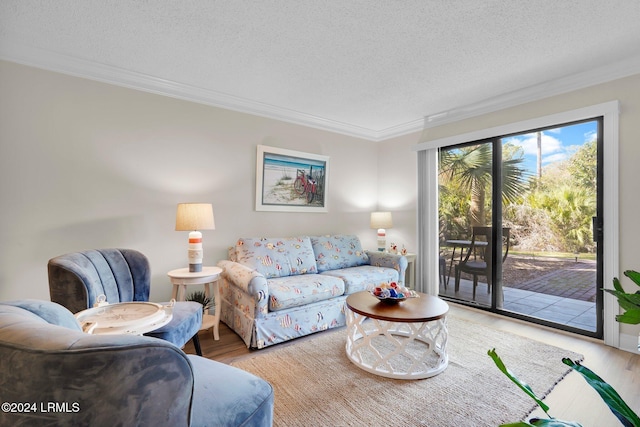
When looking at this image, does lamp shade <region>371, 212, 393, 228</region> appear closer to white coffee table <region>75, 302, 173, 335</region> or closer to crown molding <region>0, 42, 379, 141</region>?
crown molding <region>0, 42, 379, 141</region>

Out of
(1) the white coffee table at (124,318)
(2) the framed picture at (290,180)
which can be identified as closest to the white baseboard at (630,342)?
(2) the framed picture at (290,180)

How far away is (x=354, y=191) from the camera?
14.9ft

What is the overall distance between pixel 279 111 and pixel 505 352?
136 inches

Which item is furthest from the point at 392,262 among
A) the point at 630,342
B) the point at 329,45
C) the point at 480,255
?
the point at 329,45

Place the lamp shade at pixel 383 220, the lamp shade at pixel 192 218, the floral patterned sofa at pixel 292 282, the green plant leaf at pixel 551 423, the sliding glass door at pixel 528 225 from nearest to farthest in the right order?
the green plant leaf at pixel 551 423 → the floral patterned sofa at pixel 292 282 → the lamp shade at pixel 192 218 → the sliding glass door at pixel 528 225 → the lamp shade at pixel 383 220

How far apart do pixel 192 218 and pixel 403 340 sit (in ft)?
6.92

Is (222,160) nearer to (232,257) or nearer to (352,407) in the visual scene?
(232,257)

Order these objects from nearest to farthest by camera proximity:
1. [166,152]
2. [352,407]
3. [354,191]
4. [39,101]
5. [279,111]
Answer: [352,407] → [39,101] → [166,152] → [279,111] → [354,191]

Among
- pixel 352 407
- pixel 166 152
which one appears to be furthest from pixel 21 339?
pixel 166 152

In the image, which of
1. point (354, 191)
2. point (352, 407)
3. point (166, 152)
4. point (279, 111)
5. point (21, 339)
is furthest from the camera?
point (354, 191)

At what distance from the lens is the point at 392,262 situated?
3.64 metres

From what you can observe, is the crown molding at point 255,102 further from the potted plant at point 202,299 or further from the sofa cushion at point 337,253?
the potted plant at point 202,299

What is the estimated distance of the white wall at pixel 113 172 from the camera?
2.36m

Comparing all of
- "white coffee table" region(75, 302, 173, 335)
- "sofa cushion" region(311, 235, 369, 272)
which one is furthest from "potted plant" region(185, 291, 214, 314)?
"white coffee table" region(75, 302, 173, 335)
